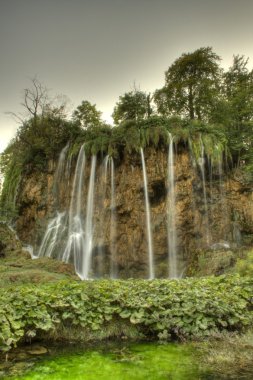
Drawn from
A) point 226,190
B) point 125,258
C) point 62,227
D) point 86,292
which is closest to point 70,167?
point 62,227

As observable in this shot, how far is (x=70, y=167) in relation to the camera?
20.5 m

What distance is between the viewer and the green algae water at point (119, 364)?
3.90 m

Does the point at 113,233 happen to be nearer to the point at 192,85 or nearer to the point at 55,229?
the point at 55,229

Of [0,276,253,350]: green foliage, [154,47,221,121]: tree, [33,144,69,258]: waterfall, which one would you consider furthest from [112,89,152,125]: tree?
[0,276,253,350]: green foliage

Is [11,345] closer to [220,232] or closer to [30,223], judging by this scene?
[220,232]

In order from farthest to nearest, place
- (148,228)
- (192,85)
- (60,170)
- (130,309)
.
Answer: (192,85) < (60,170) < (148,228) < (130,309)

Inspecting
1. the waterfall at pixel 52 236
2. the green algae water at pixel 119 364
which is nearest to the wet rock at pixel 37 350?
the green algae water at pixel 119 364

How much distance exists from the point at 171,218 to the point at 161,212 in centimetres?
64

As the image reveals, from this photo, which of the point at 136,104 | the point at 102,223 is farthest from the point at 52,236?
the point at 136,104

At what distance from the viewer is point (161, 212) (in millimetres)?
17938

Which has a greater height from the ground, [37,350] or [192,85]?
[192,85]

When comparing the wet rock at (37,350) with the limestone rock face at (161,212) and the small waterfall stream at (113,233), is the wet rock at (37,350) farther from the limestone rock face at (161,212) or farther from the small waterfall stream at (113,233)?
the small waterfall stream at (113,233)

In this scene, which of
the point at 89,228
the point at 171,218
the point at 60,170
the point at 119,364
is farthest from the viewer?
the point at 60,170

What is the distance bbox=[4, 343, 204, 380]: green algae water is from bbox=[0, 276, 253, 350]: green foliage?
397mm
